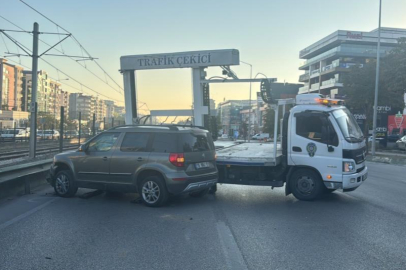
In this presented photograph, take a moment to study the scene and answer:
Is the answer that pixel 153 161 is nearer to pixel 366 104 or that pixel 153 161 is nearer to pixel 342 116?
pixel 342 116

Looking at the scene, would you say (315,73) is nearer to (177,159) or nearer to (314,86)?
(314,86)

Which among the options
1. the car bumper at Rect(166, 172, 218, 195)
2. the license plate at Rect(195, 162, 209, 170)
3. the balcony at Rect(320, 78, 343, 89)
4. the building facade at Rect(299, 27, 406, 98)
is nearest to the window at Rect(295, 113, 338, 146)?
the license plate at Rect(195, 162, 209, 170)

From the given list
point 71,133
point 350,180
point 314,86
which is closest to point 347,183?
point 350,180

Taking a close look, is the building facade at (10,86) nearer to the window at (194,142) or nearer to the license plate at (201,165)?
the window at (194,142)

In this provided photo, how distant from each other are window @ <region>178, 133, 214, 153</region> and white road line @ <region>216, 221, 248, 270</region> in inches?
82.9

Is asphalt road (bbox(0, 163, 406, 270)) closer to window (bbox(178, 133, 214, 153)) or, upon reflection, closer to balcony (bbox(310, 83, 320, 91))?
window (bbox(178, 133, 214, 153))

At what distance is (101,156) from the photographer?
29.0ft

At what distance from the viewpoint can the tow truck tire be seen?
28.9ft

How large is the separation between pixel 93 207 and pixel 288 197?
4811mm

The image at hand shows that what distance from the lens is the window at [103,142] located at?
888cm

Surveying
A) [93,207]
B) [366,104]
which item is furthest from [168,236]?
[366,104]

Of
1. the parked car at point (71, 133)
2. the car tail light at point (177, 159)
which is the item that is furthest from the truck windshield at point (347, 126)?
the parked car at point (71, 133)

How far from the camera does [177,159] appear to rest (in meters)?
8.01

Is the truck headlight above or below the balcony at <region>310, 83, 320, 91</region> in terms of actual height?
below
